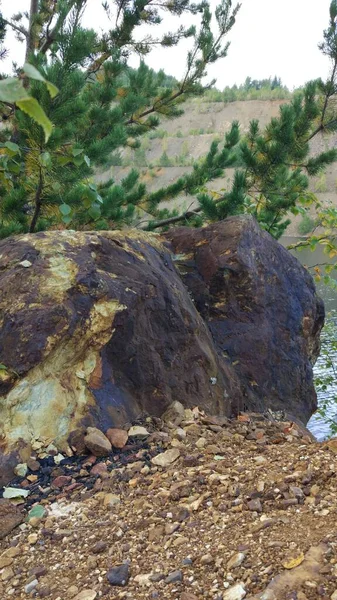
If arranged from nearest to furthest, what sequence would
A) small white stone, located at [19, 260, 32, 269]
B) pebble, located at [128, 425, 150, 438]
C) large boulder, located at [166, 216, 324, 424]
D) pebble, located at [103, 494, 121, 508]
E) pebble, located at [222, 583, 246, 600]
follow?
pebble, located at [222, 583, 246, 600]
pebble, located at [103, 494, 121, 508]
pebble, located at [128, 425, 150, 438]
small white stone, located at [19, 260, 32, 269]
large boulder, located at [166, 216, 324, 424]

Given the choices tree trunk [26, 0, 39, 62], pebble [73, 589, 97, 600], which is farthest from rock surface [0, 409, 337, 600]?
tree trunk [26, 0, 39, 62]

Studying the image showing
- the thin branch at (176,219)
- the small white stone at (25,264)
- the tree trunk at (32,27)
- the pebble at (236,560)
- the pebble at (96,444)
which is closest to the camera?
the pebble at (236,560)

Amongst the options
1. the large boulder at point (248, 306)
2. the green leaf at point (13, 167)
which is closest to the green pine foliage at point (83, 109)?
the green leaf at point (13, 167)

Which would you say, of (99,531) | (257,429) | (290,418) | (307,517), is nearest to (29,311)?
(99,531)

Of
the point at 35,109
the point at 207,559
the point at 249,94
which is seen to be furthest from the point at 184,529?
the point at 249,94

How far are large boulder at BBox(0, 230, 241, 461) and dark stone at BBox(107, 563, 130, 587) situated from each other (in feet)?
2.92

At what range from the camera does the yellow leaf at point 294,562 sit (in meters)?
1.55

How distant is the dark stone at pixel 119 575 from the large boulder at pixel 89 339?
89 centimetres

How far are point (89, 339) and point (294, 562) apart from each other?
152 centimetres

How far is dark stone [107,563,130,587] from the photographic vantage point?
1699mm

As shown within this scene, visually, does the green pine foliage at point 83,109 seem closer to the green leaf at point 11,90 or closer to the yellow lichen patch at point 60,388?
the yellow lichen patch at point 60,388

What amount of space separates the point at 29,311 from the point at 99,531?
1.09 metres

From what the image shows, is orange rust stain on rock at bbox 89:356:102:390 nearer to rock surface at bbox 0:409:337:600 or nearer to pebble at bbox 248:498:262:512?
rock surface at bbox 0:409:337:600

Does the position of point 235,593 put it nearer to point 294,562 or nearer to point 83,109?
point 294,562
